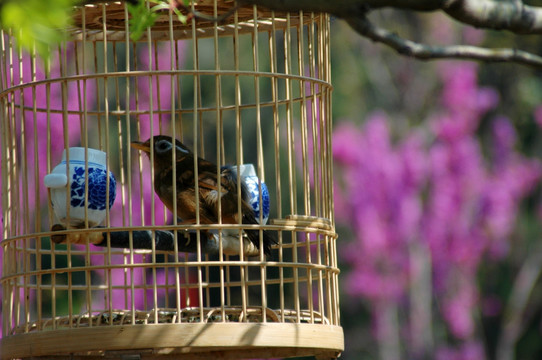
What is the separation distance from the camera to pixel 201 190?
389 cm

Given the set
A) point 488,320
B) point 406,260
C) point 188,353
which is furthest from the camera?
point 488,320

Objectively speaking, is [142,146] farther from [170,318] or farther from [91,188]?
[170,318]

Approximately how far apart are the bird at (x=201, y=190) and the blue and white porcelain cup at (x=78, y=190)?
0.34m

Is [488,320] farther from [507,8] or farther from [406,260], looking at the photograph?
[507,8]

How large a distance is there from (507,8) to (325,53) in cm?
177

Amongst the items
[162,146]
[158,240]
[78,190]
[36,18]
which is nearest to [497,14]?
[36,18]

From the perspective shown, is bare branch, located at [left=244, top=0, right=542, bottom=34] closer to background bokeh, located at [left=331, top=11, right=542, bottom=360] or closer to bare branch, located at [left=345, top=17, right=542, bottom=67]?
bare branch, located at [left=345, top=17, right=542, bottom=67]

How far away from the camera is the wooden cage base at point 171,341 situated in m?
3.14

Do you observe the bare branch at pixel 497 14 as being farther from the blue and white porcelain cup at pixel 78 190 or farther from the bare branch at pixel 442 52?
the blue and white porcelain cup at pixel 78 190

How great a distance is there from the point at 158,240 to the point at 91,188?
0.34 m

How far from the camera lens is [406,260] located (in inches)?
441

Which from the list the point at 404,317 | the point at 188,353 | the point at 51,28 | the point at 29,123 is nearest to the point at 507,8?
the point at 51,28

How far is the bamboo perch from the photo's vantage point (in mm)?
3439

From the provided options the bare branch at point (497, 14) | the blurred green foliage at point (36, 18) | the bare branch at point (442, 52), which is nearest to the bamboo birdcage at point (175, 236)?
the bare branch at point (442, 52)
